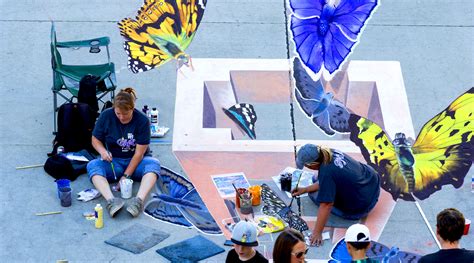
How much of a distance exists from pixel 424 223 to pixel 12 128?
3.99 metres

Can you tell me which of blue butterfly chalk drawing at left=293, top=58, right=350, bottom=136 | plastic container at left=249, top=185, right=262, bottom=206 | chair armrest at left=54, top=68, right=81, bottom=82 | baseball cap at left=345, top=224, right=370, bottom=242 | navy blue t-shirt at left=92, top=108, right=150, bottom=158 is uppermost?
chair armrest at left=54, top=68, right=81, bottom=82

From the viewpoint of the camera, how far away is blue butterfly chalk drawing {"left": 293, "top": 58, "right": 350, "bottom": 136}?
962cm

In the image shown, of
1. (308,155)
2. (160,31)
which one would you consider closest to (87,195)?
(308,155)

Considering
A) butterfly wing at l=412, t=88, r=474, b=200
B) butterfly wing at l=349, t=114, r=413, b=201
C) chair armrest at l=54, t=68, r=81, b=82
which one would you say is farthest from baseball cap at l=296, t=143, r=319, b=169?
chair armrest at l=54, t=68, r=81, b=82

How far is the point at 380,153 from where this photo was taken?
887 cm

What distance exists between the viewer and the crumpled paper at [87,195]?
8539 millimetres

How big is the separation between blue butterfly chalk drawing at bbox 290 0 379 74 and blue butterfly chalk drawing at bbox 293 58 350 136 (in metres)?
0.16

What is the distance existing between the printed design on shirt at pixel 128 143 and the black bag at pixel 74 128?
1.56 feet

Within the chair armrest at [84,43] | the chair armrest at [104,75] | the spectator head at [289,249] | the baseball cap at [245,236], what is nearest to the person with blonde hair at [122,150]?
the chair armrest at [104,75]

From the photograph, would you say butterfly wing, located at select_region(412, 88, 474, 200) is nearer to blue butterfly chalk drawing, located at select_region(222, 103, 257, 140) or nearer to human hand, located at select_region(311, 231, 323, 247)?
human hand, located at select_region(311, 231, 323, 247)

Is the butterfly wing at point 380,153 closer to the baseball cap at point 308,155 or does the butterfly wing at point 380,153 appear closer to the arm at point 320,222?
the arm at point 320,222

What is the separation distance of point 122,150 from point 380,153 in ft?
7.45

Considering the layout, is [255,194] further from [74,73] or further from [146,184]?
[74,73]

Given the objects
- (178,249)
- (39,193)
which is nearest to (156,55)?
(39,193)
